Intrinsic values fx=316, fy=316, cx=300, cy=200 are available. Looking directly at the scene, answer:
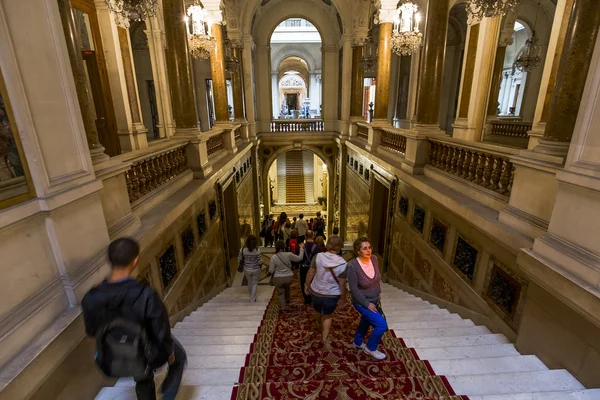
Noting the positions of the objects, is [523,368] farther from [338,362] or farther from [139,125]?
[139,125]

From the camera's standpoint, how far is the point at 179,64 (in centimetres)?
575

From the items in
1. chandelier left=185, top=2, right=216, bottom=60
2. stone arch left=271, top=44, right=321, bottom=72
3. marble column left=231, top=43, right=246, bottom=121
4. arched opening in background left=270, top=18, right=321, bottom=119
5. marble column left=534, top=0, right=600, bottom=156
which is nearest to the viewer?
marble column left=534, top=0, right=600, bottom=156

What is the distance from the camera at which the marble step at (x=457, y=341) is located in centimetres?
323

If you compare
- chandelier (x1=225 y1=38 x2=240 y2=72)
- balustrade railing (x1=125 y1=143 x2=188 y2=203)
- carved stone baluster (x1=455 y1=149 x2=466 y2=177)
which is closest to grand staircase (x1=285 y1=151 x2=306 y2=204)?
chandelier (x1=225 y1=38 x2=240 y2=72)

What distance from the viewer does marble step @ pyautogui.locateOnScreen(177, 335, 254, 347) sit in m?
3.42

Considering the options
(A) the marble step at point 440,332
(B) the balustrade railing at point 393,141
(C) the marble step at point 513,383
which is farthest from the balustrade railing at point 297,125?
(C) the marble step at point 513,383

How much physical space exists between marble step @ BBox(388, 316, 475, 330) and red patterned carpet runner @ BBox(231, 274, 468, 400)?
1.37 feet

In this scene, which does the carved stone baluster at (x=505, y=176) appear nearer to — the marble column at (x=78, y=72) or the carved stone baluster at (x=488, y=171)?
the carved stone baluster at (x=488, y=171)

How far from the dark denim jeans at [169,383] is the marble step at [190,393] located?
16 centimetres

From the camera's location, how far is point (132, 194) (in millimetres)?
3826

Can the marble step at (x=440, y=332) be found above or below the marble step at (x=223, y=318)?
above

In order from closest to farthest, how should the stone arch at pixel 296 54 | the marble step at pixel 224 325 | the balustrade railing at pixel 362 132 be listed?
the marble step at pixel 224 325
the balustrade railing at pixel 362 132
the stone arch at pixel 296 54

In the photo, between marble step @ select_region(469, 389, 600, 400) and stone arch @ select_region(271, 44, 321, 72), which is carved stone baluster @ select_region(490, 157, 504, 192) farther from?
stone arch @ select_region(271, 44, 321, 72)

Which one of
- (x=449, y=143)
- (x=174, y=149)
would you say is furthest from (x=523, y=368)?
(x=174, y=149)
